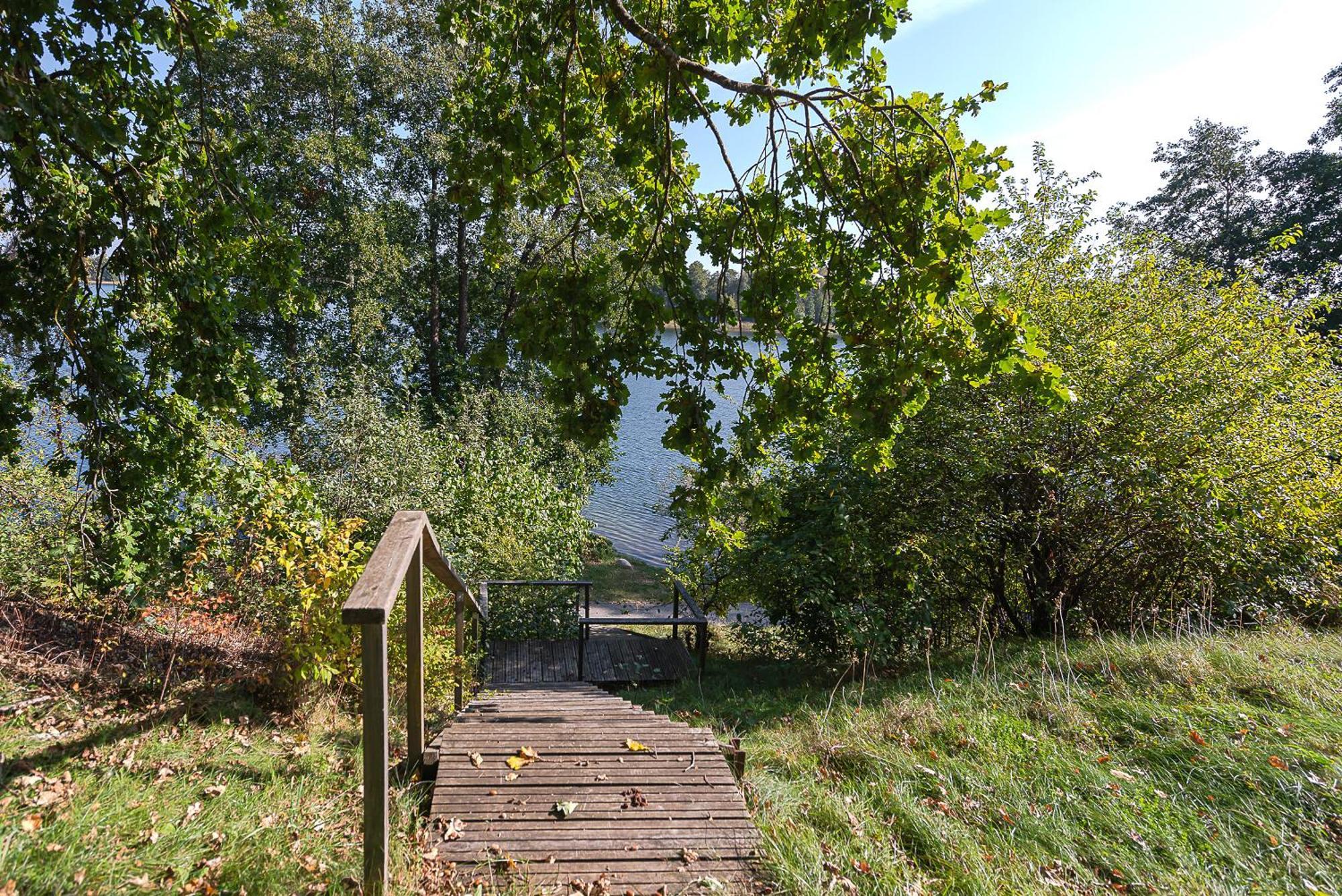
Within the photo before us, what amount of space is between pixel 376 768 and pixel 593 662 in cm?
625

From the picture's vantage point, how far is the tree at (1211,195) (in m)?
24.1

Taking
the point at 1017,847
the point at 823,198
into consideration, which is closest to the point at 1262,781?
the point at 1017,847

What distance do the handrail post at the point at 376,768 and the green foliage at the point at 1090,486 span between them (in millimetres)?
4875

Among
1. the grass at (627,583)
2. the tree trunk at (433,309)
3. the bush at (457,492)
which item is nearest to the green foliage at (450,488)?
the bush at (457,492)

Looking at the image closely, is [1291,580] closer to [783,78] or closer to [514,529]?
[783,78]

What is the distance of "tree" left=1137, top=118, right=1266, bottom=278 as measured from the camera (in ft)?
79.1

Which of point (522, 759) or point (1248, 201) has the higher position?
point (1248, 201)

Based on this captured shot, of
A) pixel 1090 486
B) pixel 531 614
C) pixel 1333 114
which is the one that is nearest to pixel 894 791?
pixel 1090 486

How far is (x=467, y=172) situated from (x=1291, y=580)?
815 cm

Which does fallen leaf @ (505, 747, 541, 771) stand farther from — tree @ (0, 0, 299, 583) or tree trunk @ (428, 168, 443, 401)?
tree trunk @ (428, 168, 443, 401)

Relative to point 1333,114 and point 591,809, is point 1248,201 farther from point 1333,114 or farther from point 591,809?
point 591,809

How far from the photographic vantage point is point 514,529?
387 inches

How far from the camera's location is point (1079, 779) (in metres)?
3.14

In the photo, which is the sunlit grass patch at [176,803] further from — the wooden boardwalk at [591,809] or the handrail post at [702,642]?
the handrail post at [702,642]
